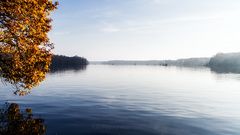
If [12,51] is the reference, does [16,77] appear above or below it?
below

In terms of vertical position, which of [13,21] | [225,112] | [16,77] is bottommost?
[225,112]

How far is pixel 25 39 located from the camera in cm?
2561

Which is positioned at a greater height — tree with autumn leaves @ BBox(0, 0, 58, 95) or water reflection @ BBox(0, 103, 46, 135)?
tree with autumn leaves @ BBox(0, 0, 58, 95)

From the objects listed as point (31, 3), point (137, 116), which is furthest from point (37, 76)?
point (137, 116)

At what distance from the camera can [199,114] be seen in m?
39.3

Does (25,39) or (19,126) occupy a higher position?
(25,39)

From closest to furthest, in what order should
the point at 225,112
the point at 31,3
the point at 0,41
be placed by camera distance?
the point at 31,3
the point at 0,41
the point at 225,112

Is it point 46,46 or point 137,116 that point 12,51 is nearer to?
point 46,46

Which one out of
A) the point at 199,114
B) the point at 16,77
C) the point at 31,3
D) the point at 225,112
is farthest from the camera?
the point at 225,112

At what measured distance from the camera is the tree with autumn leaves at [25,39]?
24.1 meters

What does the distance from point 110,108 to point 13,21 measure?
2219 cm

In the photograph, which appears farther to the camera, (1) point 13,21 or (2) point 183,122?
(2) point 183,122

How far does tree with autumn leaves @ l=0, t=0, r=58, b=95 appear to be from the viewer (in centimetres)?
2411

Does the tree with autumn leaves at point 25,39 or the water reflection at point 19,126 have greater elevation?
the tree with autumn leaves at point 25,39
